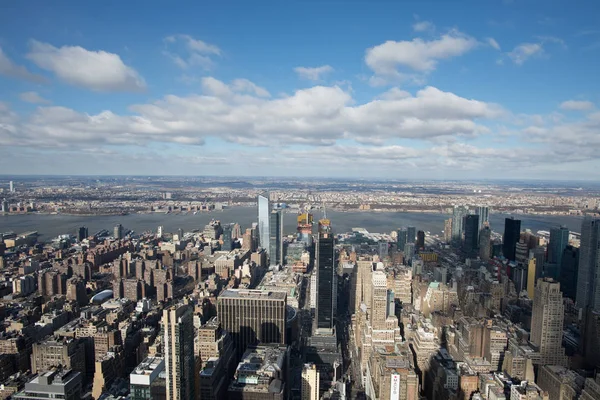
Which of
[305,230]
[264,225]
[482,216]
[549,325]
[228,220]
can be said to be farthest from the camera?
[228,220]

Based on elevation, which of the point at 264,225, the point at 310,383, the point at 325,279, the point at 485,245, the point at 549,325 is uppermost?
the point at 264,225

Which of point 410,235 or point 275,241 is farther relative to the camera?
point 410,235

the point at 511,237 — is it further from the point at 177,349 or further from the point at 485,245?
the point at 177,349

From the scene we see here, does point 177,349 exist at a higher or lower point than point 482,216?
lower

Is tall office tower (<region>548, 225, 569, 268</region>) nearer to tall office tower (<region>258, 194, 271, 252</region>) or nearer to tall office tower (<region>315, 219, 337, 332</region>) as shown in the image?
tall office tower (<region>315, 219, 337, 332</region>)

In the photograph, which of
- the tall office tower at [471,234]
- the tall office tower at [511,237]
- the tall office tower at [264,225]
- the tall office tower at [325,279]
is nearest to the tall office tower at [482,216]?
the tall office tower at [471,234]

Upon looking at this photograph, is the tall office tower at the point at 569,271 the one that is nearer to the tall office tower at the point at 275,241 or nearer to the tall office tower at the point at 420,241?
the tall office tower at the point at 420,241

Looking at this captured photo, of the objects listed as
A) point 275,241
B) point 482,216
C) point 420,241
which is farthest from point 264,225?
point 482,216
